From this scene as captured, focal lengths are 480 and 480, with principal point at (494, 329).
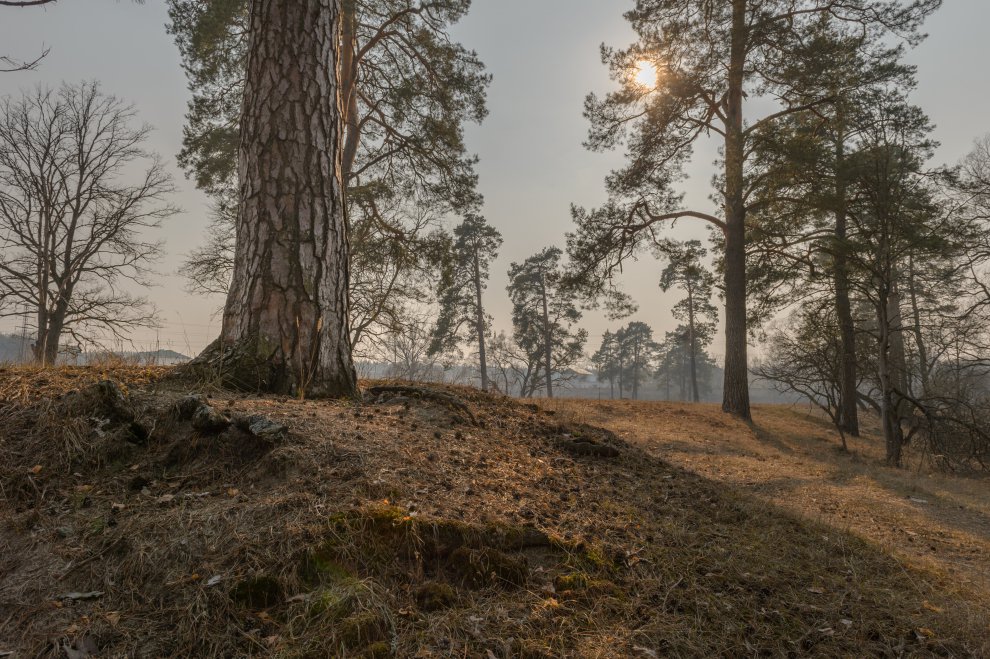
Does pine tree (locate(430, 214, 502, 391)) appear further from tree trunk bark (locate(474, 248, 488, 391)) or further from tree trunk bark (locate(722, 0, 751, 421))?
tree trunk bark (locate(722, 0, 751, 421))

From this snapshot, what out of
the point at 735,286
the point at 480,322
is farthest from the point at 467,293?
the point at 735,286

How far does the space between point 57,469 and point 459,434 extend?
231cm

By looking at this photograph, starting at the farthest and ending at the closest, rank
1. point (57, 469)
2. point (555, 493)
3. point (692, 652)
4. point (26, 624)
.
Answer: point (555, 493)
point (57, 469)
point (692, 652)
point (26, 624)

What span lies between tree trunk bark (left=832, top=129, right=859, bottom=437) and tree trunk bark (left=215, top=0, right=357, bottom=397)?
1172 cm

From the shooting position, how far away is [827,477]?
7.30 m

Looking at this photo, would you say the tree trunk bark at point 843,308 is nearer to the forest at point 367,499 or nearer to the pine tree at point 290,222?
the forest at point 367,499

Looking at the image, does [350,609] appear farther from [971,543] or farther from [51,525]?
[971,543]

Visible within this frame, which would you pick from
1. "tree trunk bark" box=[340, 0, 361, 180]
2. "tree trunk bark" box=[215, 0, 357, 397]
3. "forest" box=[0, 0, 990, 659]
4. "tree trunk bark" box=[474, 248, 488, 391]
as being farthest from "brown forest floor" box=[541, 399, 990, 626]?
"tree trunk bark" box=[474, 248, 488, 391]

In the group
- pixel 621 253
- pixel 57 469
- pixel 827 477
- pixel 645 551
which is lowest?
pixel 827 477

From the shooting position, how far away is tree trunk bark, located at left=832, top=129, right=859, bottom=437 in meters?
11.7

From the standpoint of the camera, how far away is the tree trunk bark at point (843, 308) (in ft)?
38.5

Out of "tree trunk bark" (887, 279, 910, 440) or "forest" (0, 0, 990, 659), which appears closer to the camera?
"forest" (0, 0, 990, 659)

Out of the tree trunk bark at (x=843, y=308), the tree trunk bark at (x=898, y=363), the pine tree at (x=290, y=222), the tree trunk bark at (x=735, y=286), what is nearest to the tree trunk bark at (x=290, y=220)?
the pine tree at (x=290, y=222)

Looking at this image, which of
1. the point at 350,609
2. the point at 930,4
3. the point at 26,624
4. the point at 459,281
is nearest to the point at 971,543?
the point at 350,609
